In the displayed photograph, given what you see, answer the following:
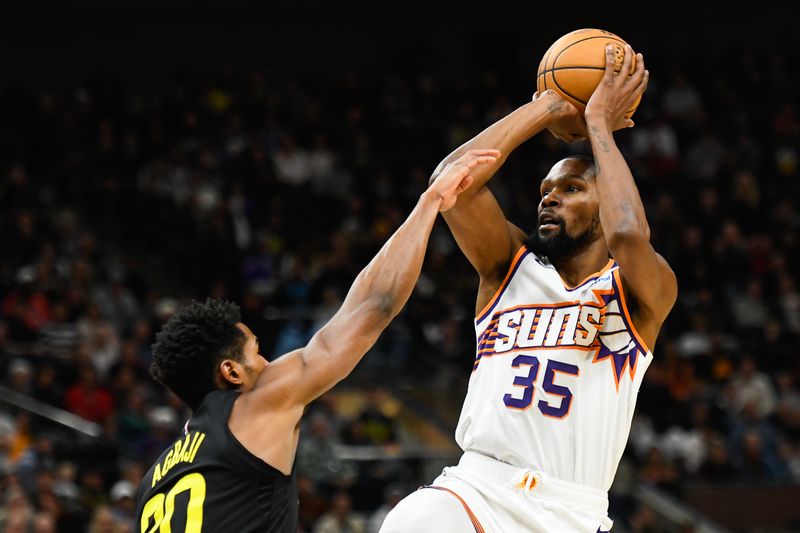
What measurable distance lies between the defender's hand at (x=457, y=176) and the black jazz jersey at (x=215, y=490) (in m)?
1.13

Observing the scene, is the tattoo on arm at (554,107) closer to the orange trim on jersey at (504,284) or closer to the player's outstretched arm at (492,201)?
the player's outstretched arm at (492,201)

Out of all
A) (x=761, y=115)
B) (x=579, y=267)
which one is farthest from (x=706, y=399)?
(x=579, y=267)

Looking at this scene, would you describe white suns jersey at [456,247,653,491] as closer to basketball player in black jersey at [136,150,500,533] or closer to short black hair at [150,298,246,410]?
basketball player in black jersey at [136,150,500,533]

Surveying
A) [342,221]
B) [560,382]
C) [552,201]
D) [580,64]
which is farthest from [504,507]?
[342,221]

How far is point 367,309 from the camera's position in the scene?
14.2 feet

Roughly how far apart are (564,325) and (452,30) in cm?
1662

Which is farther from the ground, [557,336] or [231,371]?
[557,336]

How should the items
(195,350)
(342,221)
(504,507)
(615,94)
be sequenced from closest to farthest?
(195,350), (504,507), (615,94), (342,221)

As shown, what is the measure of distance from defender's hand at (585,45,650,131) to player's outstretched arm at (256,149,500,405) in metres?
0.56

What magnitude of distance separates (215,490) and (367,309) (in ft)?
2.74

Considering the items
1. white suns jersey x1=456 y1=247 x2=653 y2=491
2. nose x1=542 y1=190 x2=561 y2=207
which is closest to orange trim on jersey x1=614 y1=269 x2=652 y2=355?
white suns jersey x1=456 y1=247 x2=653 y2=491

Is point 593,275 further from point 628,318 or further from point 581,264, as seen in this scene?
point 628,318

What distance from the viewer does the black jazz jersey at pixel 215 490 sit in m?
4.02

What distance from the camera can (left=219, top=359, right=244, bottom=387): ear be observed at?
427 centimetres
